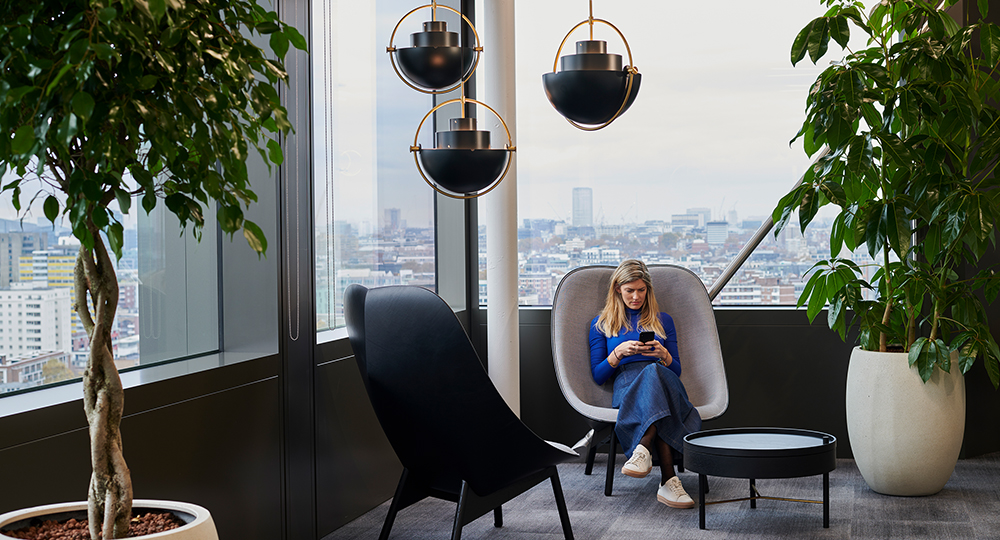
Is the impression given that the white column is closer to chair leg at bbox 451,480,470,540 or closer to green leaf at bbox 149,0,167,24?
chair leg at bbox 451,480,470,540

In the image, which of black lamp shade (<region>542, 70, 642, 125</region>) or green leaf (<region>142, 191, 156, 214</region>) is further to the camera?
black lamp shade (<region>542, 70, 642, 125</region>)

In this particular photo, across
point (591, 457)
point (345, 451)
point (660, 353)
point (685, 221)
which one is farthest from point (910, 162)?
point (345, 451)

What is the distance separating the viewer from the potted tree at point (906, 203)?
3.40 m

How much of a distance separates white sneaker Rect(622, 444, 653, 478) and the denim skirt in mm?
46

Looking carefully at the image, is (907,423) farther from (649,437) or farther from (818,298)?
(649,437)

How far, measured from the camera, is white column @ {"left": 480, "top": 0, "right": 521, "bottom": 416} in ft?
12.6

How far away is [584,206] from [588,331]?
0.84 m

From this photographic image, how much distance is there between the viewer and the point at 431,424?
268 centimetres

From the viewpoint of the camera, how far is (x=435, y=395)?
2.63 meters

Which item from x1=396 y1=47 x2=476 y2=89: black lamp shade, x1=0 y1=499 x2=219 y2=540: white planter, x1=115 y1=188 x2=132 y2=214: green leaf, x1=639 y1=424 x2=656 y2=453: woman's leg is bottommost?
x1=639 y1=424 x2=656 y2=453: woman's leg

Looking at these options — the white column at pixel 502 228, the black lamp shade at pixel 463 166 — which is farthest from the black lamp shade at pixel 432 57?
the white column at pixel 502 228

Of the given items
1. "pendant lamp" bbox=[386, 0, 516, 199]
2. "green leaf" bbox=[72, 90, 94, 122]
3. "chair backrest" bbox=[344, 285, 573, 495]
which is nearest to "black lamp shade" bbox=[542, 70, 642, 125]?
"pendant lamp" bbox=[386, 0, 516, 199]

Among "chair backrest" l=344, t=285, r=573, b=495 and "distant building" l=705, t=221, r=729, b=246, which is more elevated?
"distant building" l=705, t=221, r=729, b=246

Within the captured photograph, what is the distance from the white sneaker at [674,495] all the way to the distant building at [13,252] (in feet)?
8.00
